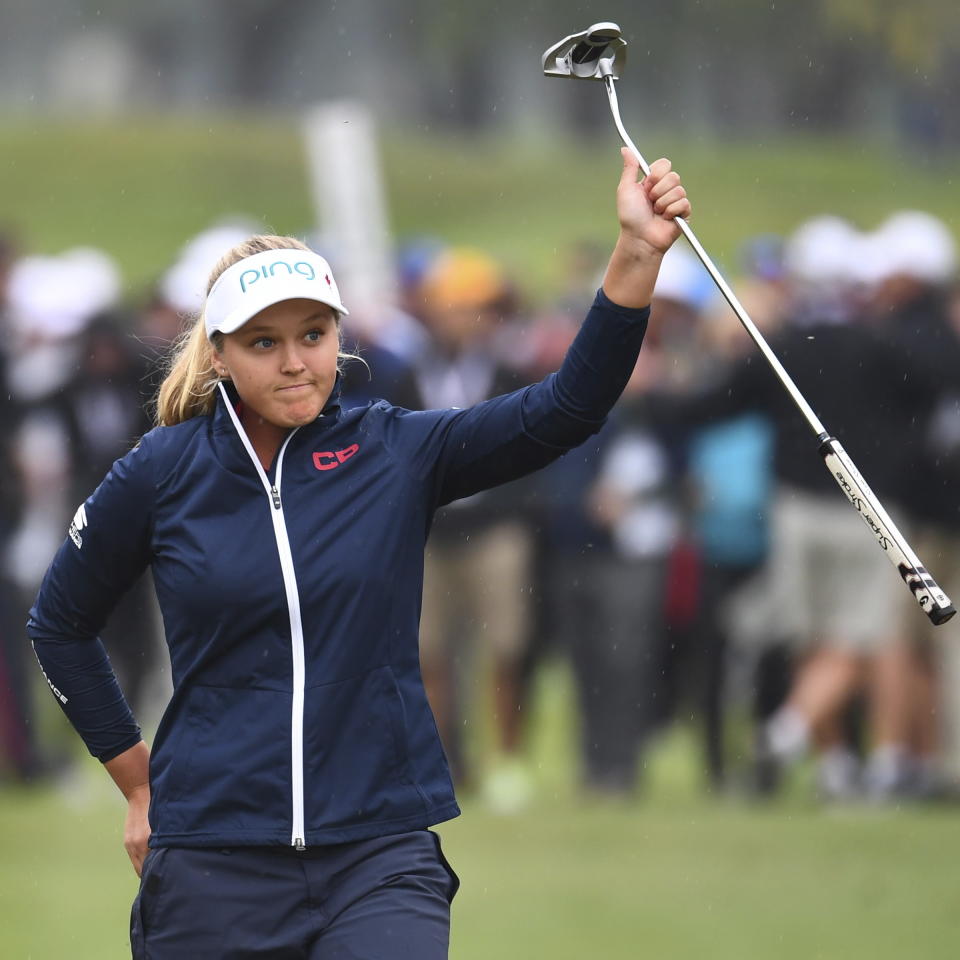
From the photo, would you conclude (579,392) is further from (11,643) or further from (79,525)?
(11,643)

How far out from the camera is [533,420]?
3922 mm

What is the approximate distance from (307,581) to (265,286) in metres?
0.53

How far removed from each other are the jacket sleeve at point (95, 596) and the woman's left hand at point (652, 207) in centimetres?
93

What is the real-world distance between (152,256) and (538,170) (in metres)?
7.00

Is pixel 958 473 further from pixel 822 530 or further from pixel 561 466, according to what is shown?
pixel 561 466

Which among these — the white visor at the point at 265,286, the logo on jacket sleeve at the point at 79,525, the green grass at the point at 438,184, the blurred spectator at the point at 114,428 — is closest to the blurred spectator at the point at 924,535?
the blurred spectator at the point at 114,428

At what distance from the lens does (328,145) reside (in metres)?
23.0

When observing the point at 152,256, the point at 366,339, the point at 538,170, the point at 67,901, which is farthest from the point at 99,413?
the point at 538,170

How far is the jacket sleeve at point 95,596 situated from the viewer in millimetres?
3965

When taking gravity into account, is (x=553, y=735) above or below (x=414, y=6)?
below

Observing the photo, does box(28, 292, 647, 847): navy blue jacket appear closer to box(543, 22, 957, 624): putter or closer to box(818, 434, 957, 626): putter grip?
box(543, 22, 957, 624): putter

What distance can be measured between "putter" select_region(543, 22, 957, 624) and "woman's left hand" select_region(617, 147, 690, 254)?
4cm

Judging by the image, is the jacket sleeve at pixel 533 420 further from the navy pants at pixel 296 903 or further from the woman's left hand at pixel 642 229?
the navy pants at pixel 296 903

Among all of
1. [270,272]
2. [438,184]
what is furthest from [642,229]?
[438,184]
